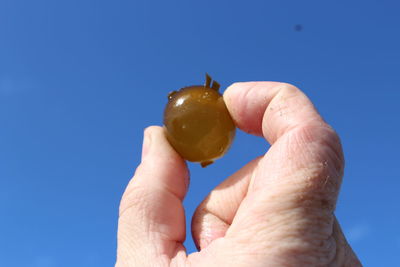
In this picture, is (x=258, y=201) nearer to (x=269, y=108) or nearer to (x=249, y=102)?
(x=269, y=108)

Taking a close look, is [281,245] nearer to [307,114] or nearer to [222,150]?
[307,114]

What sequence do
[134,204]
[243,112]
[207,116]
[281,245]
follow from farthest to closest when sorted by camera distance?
[207,116] → [243,112] → [134,204] → [281,245]

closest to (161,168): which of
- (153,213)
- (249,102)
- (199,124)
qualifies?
(153,213)

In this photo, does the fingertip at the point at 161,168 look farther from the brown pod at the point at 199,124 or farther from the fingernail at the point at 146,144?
the brown pod at the point at 199,124

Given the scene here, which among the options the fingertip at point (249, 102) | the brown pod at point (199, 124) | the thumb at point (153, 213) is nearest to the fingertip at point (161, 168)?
the thumb at point (153, 213)

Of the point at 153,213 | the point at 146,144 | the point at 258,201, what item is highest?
the point at 146,144

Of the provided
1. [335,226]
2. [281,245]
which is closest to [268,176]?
[281,245]
